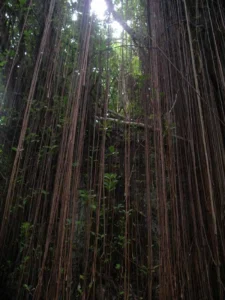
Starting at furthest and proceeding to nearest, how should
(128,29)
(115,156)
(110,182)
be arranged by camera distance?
(115,156) < (128,29) < (110,182)

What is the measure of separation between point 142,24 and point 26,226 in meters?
1.92

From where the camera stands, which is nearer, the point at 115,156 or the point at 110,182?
the point at 110,182

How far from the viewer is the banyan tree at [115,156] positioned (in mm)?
1423

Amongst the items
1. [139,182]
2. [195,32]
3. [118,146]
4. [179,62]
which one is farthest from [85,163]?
[195,32]

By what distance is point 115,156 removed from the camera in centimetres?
256

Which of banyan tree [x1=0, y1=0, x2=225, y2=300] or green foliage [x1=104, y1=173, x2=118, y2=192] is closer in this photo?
banyan tree [x1=0, y1=0, x2=225, y2=300]

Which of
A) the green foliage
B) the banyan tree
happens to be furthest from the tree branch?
the green foliage

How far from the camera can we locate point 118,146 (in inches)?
104

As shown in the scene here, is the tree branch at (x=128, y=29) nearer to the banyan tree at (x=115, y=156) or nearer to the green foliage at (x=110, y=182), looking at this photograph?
the banyan tree at (x=115, y=156)

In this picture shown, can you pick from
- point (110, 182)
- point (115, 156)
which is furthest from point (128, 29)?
point (110, 182)

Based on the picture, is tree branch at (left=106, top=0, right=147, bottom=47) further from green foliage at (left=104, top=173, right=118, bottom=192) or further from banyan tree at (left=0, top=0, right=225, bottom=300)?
green foliage at (left=104, top=173, right=118, bottom=192)

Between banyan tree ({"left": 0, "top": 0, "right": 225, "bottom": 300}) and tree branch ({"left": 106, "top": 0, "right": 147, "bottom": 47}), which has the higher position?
tree branch ({"left": 106, "top": 0, "right": 147, "bottom": 47})

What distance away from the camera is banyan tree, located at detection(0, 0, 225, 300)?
4.67 ft

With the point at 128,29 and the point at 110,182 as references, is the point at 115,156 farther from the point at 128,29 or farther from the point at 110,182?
the point at 128,29
